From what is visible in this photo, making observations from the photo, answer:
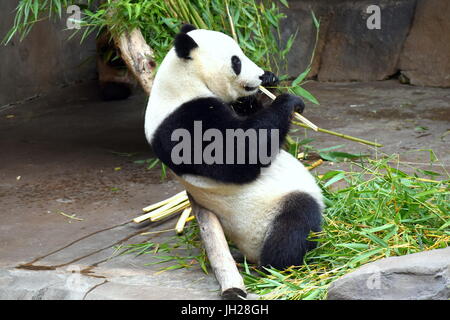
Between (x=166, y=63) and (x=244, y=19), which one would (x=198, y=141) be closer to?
(x=166, y=63)

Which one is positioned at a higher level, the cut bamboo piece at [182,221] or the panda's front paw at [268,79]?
the panda's front paw at [268,79]

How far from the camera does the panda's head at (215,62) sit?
3.30 metres

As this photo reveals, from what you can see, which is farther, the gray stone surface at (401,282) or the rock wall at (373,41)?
the rock wall at (373,41)

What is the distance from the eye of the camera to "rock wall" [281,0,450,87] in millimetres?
7730

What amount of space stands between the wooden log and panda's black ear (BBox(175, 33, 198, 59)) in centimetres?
76

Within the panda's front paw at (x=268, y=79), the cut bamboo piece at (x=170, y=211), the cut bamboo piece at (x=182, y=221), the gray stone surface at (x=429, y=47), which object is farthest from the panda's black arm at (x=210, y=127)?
the gray stone surface at (x=429, y=47)

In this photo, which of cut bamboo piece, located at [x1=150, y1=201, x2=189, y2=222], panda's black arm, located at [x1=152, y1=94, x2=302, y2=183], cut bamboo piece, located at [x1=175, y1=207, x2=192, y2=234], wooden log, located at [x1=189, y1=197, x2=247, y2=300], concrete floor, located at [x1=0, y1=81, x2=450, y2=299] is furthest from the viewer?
cut bamboo piece, located at [x1=150, y1=201, x2=189, y2=222]

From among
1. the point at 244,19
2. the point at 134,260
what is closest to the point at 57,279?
the point at 134,260

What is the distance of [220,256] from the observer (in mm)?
3264

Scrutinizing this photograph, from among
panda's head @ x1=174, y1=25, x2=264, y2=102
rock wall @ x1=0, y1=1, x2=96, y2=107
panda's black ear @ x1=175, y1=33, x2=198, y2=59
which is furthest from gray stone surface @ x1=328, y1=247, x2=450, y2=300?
rock wall @ x1=0, y1=1, x2=96, y2=107

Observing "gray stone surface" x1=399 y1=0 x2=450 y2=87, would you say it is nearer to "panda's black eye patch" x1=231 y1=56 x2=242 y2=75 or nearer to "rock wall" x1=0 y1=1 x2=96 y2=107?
"rock wall" x1=0 y1=1 x2=96 y2=107

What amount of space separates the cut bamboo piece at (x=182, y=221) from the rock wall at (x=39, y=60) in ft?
10.3

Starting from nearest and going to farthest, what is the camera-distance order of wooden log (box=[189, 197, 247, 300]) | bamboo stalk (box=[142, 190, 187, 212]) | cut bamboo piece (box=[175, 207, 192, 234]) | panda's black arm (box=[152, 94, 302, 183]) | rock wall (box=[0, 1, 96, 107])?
1. wooden log (box=[189, 197, 247, 300])
2. panda's black arm (box=[152, 94, 302, 183])
3. cut bamboo piece (box=[175, 207, 192, 234])
4. bamboo stalk (box=[142, 190, 187, 212])
5. rock wall (box=[0, 1, 96, 107])

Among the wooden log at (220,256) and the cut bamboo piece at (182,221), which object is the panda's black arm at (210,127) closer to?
the wooden log at (220,256)
